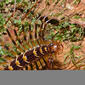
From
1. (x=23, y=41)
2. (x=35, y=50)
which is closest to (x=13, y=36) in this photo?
(x=23, y=41)

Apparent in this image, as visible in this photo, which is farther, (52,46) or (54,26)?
(54,26)

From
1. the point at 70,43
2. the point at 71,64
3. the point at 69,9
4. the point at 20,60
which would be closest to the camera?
the point at 20,60

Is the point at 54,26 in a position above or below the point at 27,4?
below

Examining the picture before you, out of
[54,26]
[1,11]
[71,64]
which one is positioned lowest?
[71,64]

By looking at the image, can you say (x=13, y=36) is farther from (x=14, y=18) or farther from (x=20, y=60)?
(x=20, y=60)

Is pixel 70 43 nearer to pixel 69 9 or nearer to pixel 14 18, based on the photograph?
pixel 69 9

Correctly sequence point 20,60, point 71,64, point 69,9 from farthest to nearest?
point 69,9 < point 71,64 < point 20,60
